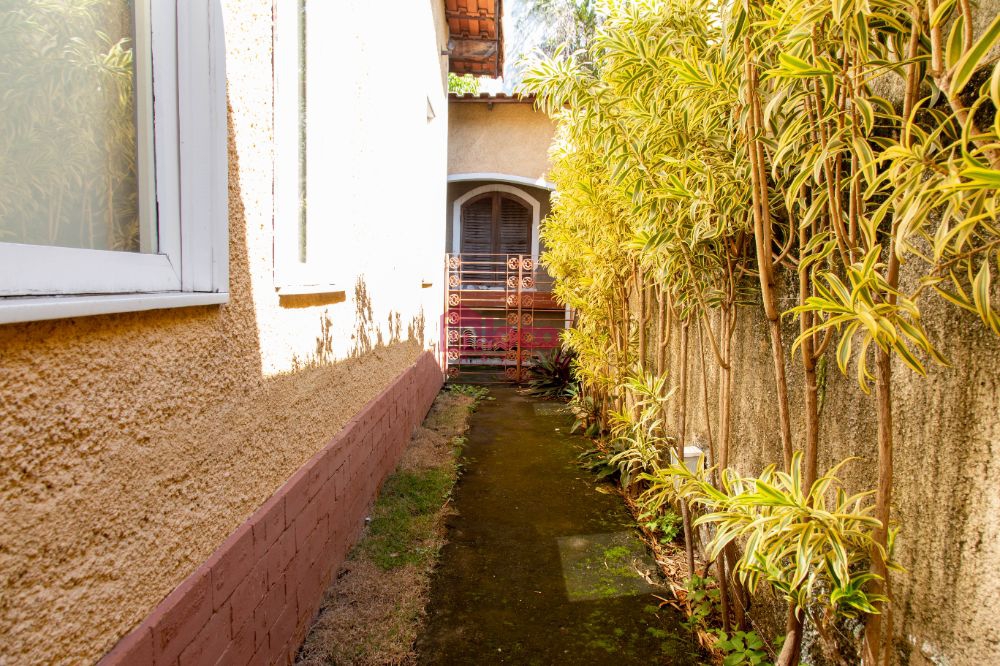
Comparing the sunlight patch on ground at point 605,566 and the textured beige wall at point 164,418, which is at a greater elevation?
the textured beige wall at point 164,418

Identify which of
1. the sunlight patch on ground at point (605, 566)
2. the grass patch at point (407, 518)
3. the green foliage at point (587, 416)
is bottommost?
the sunlight patch on ground at point (605, 566)

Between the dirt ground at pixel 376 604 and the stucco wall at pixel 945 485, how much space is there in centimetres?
193

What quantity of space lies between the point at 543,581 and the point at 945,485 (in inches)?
87.5

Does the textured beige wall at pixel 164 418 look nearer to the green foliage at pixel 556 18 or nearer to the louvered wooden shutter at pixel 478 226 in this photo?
the louvered wooden shutter at pixel 478 226

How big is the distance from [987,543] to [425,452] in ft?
14.5

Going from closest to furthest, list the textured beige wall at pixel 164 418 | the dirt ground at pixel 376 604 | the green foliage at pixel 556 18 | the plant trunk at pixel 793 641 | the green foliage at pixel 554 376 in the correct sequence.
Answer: the textured beige wall at pixel 164 418, the plant trunk at pixel 793 641, the dirt ground at pixel 376 604, the green foliage at pixel 554 376, the green foliage at pixel 556 18

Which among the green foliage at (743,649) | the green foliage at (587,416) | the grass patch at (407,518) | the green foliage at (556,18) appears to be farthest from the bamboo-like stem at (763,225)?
the green foliage at (556,18)

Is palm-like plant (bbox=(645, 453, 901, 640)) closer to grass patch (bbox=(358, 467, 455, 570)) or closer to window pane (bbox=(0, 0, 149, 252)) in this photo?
window pane (bbox=(0, 0, 149, 252))

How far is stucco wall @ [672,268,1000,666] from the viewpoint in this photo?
4.52 feet

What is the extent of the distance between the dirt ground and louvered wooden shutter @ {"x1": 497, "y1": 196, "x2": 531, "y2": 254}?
25.0 ft

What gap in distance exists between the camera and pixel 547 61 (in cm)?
321

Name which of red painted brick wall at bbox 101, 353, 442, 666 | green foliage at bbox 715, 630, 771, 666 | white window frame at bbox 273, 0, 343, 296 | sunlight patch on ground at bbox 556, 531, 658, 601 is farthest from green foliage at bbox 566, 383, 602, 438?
white window frame at bbox 273, 0, 343, 296

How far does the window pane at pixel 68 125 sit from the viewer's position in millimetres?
1122

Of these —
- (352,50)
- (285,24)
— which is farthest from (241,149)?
(352,50)
